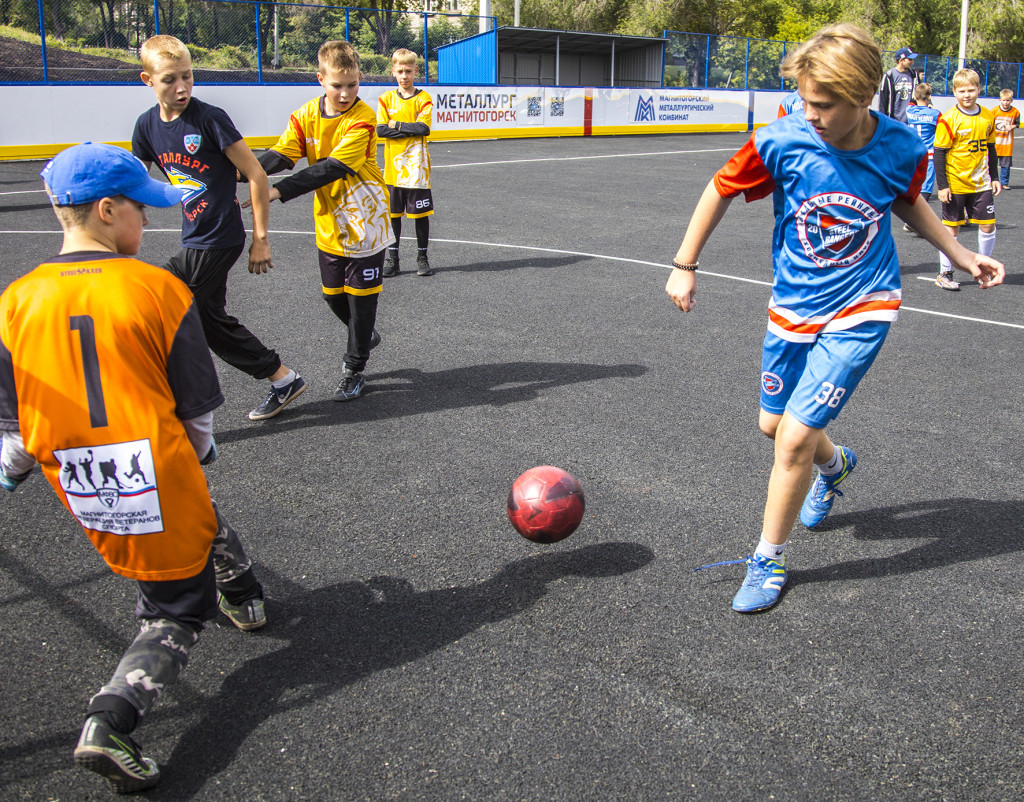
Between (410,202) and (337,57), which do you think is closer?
(337,57)

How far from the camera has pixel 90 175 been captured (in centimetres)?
238

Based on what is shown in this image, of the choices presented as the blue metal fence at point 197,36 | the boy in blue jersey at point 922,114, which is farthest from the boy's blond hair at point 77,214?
the blue metal fence at point 197,36

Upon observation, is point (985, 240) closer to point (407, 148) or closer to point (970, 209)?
point (970, 209)

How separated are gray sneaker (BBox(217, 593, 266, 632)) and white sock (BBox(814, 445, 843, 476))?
8.09 feet

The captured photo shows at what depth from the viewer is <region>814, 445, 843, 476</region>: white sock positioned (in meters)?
3.85

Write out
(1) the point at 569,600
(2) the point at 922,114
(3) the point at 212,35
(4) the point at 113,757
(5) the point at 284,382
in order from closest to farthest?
(4) the point at 113,757 < (1) the point at 569,600 < (5) the point at 284,382 < (2) the point at 922,114 < (3) the point at 212,35

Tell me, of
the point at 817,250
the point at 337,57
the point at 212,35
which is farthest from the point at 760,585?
the point at 212,35

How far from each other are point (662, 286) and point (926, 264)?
3.66 m

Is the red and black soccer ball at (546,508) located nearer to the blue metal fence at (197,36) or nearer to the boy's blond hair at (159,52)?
the boy's blond hair at (159,52)

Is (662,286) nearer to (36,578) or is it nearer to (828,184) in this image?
(828,184)

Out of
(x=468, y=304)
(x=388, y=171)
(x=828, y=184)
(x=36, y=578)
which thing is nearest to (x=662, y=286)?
(x=468, y=304)

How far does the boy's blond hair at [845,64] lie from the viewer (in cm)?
277

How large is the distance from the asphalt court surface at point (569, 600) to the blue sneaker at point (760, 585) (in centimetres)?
9

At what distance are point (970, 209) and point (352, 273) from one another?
279 inches
